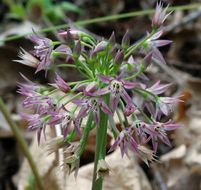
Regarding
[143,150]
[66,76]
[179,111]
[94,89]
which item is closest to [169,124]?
[143,150]

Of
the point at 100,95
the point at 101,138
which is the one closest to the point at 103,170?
the point at 101,138

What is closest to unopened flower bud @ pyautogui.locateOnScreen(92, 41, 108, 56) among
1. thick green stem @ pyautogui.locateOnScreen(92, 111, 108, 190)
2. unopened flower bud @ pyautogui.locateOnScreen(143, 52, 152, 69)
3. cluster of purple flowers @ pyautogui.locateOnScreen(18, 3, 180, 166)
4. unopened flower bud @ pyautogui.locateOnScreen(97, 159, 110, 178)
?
cluster of purple flowers @ pyautogui.locateOnScreen(18, 3, 180, 166)

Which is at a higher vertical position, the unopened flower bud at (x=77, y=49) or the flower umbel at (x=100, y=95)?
the unopened flower bud at (x=77, y=49)

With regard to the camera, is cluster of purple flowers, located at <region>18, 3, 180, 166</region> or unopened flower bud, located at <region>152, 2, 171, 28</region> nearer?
cluster of purple flowers, located at <region>18, 3, 180, 166</region>

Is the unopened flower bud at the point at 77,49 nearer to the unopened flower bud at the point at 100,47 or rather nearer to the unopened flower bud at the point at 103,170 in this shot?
the unopened flower bud at the point at 100,47

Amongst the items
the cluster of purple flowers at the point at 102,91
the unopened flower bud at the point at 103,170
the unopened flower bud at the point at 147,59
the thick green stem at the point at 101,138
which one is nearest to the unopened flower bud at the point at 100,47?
the cluster of purple flowers at the point at 102,91

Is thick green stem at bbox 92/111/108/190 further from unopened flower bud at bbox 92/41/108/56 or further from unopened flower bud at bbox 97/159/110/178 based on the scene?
unopened flower bud at bbox 92/41/108/56

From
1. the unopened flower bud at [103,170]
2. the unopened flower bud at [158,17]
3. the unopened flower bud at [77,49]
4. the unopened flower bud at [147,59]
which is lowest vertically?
the unopened flower bud at [103,170]

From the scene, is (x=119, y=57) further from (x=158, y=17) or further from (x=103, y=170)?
(x=103, y=170)
